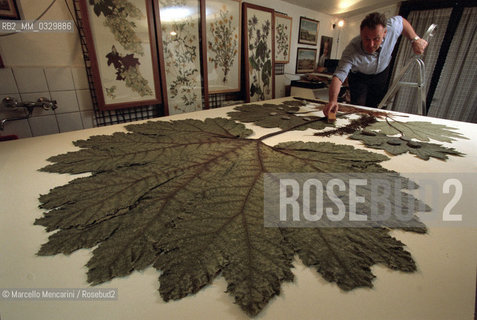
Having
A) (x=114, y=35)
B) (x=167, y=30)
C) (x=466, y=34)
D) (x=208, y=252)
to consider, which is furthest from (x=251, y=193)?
(x=466, y=34)

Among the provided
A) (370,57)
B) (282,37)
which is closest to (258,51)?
(282,37)

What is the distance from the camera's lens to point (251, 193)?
0.54 m

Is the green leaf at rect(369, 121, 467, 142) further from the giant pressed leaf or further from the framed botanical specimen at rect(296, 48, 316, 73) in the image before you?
the framed botanical specimen at rect(296, 48, 316, 73)

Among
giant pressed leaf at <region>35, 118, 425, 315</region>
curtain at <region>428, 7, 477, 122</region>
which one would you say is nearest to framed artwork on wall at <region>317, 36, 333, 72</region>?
curtain at <region>428, 7, 477, 122</region>

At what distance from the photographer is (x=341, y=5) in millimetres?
3186

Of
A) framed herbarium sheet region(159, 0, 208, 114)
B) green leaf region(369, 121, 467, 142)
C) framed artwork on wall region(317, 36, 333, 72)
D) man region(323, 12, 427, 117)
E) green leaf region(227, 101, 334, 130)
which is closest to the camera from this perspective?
green leaf region(369, 121, 467, 142)

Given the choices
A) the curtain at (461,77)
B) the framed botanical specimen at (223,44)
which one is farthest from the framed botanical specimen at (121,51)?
the curtain at (461,77)

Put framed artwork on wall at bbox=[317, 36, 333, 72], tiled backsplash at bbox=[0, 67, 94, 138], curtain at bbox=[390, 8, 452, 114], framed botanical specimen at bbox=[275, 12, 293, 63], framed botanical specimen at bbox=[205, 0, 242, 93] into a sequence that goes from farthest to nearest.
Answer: framed artwork on wall at bbox=[317, 36, 333, 72] → curtain at bbox=[390, 8, 452, 114] → framed botanical specimen at bbox=[275, 12, 293, 63] → framed botanical specimen at bbox=[205, 0, 242, 93] → tiled backsplash at bbox=[0, 67, 94, 138]

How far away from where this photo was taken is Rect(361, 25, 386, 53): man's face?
1.55 m

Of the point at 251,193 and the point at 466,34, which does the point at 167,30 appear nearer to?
the point at 251,193

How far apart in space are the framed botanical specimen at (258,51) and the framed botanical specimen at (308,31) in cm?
87

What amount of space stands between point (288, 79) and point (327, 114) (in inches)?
78.9

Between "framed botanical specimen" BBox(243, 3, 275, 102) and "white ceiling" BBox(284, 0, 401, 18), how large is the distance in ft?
2.43

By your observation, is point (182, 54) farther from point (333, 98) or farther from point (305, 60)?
point (305, 60)
